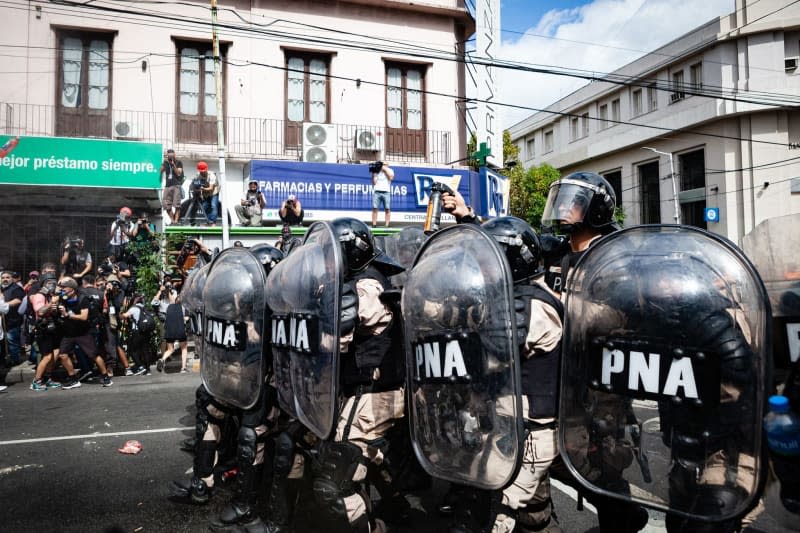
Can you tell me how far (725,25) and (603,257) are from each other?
27.4 m

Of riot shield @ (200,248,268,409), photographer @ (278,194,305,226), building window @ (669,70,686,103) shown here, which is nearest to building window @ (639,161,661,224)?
building window @ (669,70,686,103)

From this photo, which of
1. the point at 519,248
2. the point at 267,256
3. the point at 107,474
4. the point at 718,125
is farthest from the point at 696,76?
the point at 107,474

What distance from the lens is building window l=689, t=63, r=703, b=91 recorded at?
81.0 feet

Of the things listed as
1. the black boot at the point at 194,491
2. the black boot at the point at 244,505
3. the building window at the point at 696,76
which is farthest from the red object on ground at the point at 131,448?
the building window at the point at 696,76

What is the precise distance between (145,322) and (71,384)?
1.46 meters

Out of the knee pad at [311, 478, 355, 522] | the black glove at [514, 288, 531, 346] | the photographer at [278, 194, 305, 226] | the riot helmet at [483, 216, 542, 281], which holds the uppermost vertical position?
the photographer at [278, 194, 305, 226]

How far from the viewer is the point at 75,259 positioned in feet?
34.1

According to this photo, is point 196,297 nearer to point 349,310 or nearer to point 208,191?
point 349,310

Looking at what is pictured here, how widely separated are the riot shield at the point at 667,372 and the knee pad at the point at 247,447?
201cm

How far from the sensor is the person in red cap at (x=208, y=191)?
11.8 meters

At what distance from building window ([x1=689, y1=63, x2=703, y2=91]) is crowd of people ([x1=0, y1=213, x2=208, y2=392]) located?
2422 cm

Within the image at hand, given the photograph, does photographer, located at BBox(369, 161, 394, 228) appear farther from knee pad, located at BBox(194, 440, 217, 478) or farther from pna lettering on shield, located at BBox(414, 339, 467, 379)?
pna lettering on shield, located at BBox(414, 339, 467, 379)

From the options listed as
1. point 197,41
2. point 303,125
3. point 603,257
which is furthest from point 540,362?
point 197,41

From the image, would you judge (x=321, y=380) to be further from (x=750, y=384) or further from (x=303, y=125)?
(x=303, y=125)
